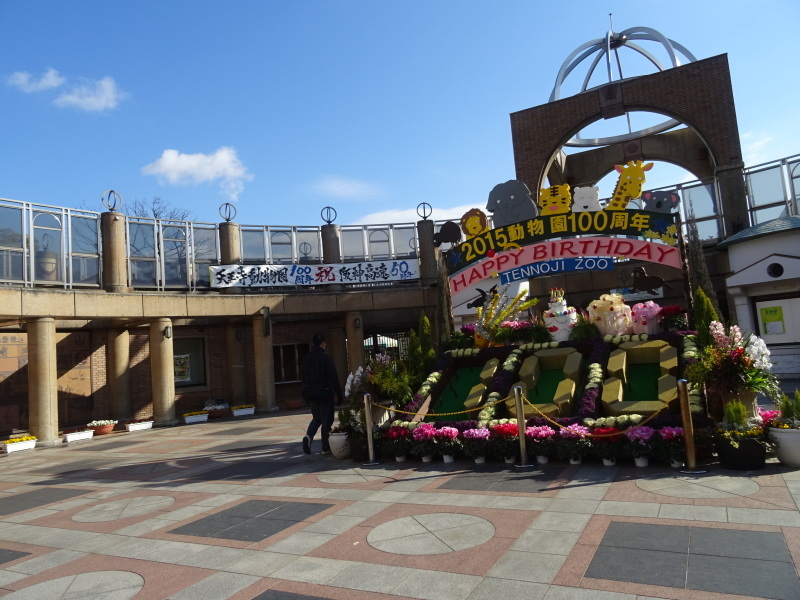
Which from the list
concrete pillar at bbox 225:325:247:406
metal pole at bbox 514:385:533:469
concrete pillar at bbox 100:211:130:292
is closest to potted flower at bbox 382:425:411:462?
metal pole at bbox 514:385:533:469

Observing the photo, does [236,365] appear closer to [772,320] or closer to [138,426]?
[138,426]

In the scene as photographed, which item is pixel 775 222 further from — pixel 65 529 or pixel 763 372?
pixel 65 529

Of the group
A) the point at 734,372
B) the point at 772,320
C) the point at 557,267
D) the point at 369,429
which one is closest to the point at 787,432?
the point at 734,372

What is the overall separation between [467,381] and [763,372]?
18.1 ft

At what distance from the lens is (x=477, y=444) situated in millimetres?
9156

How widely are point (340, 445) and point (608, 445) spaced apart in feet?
15.5

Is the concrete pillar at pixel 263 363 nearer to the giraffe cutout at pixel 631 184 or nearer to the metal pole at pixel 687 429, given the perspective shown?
the giraffe cutout at pixel 631 184

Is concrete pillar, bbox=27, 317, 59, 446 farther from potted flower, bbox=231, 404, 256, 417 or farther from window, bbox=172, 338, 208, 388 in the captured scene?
window, bbox=172, 338, 208, 388

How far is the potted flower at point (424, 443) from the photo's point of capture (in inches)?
376

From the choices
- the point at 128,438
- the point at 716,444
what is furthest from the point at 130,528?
the point at 128,438

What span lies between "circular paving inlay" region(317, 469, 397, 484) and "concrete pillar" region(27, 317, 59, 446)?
476 inches

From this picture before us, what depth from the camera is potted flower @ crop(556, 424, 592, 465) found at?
837cm

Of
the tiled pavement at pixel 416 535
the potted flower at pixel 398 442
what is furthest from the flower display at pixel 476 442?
the potted flower at pixel 398 442

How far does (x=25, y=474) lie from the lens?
12320mm
